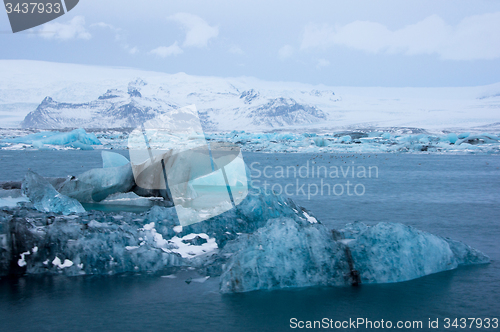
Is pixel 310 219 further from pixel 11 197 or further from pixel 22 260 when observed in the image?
pixel 11 197

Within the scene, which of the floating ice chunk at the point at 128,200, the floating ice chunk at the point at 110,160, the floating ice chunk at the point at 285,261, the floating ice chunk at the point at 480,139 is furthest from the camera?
the floating ice chunk at the point at 480,139

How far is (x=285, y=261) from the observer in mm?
4281

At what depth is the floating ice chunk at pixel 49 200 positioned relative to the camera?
6.84 metres

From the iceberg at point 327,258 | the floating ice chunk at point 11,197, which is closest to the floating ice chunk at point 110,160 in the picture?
the floating ice chunk at point 11,197

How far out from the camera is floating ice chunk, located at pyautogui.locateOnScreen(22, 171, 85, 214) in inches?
269

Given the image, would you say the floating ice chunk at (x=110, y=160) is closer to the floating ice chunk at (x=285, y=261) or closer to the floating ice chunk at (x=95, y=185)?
the floating ice chunk at (x=95, y=185)

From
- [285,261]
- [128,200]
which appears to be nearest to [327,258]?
[285,261]

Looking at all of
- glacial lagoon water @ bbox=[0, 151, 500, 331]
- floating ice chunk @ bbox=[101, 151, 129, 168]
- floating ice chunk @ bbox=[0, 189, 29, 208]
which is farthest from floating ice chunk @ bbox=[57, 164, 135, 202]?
glacial lagoon water @ bbox=[0, 151, 500, 331]

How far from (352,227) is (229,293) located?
81.5 inches

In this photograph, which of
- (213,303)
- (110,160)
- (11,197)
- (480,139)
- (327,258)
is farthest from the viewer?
(480,139)

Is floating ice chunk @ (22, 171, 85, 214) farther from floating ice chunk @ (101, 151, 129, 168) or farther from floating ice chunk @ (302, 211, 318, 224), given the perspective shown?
floating ice chunk @ (302, 211, 318, 224)

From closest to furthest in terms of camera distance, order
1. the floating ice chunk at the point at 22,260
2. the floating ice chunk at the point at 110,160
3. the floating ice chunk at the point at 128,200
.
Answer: the floating ice chunk at the point at 22,260
the floating ice chunk at the point at 128,200
the floating ice chunk at the point at 110,160

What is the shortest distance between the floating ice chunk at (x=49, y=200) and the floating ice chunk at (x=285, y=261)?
11.8 feet

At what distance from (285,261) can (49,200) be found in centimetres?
443
